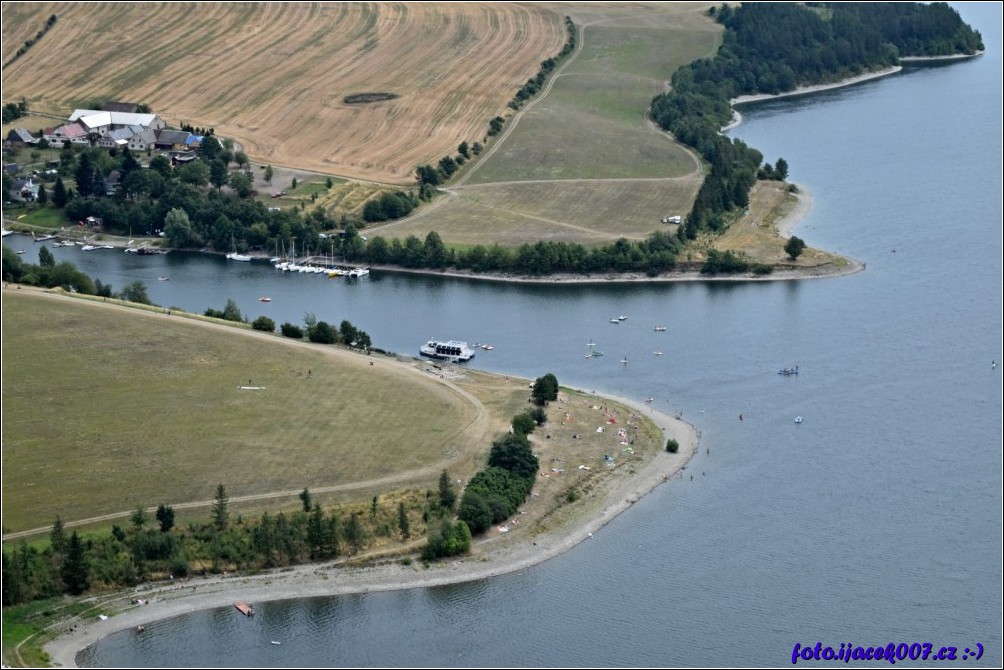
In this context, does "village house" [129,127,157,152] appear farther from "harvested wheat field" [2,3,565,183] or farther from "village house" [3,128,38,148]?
"village house" [3,128,38,148]

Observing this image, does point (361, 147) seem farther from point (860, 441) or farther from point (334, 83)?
point (860, 441)

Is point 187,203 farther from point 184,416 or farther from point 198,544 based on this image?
point 198,544

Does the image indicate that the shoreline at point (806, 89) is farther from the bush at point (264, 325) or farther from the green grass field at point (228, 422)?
the green grass field at point (228, 422)

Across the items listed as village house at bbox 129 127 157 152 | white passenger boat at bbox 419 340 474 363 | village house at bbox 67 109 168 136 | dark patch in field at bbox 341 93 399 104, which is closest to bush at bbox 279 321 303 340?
white passenger boat at bbox 419 340 474 363

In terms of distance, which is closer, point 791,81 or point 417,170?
point 417,170

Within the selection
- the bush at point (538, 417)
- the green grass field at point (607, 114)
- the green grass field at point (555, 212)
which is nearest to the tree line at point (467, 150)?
the green grass field at point (607, 114)

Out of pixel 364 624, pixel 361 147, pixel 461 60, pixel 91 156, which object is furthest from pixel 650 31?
pixel 364 624
